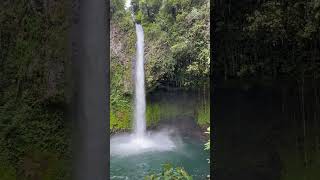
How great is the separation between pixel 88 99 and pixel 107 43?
1.08 feet

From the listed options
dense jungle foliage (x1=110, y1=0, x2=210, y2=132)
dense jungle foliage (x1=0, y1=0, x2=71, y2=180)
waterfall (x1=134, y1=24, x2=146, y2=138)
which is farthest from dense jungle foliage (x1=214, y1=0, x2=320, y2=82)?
waterfall (x1=134, y1=24, x2=146, y2=138)

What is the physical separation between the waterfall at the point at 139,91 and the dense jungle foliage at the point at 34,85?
10.5m

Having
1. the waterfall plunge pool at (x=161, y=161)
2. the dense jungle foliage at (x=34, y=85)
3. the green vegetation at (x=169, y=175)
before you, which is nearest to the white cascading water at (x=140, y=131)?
the waterfall plunge pool at (x=161, y=161)

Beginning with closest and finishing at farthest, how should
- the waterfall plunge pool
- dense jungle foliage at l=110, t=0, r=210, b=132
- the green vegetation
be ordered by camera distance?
the green vegetation → the waterfall plunge pool → dense jungle foliage at l=110, t=0, r=210, b=132

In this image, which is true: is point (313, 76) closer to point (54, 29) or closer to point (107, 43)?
point (107, 43)

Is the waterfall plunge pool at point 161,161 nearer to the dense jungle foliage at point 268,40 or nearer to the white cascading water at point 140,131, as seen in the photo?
the white cascading water at point 140,131

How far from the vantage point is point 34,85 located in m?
1.90

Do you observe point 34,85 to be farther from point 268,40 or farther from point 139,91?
point 139,91

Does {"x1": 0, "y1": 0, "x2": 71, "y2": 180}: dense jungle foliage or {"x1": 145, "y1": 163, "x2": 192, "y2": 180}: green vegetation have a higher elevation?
{"x1": 0, "y1": 0, "x2": 71, "y2": 180}: dense jungle foliage

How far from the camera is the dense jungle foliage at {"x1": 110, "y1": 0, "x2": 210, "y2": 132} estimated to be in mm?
11734

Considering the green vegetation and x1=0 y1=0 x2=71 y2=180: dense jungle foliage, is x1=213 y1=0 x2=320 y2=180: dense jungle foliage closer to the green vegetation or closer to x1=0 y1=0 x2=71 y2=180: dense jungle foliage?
x1=0 y1=0 x2=71 y2=180: dense jungle foliage

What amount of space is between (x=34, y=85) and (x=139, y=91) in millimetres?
10652

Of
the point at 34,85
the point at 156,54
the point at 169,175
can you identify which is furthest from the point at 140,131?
the point at 34,85

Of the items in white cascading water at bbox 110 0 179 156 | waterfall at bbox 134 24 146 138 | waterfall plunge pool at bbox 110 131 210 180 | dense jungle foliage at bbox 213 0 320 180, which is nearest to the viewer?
dense jungle foliage at bbox 213 0 320 180
